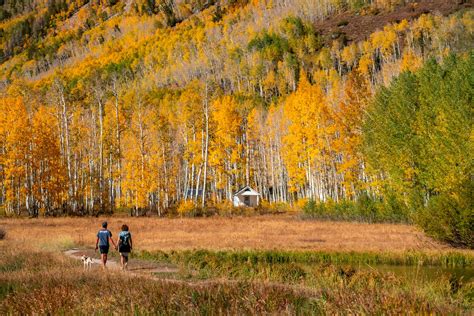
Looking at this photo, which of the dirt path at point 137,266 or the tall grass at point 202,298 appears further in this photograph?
the dirt path at point 137,266

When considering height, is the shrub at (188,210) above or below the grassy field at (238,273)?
above

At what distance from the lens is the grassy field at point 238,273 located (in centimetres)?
795

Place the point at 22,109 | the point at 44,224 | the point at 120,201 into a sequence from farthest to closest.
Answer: the point at 120,201 < the point at 22,109 < the point at 44,224

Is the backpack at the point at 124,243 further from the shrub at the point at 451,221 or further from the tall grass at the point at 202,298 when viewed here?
the shrub at the point at 451,221

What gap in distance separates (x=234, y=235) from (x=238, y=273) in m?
13.8

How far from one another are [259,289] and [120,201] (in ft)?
182

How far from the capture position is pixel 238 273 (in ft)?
50.1

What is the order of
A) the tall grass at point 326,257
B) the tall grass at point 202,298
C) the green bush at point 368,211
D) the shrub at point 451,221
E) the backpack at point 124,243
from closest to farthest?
the tall grass at point 202,298, the backpack at point 124,243, the tall grass at point 326,257, the shrub at point 451,221, the green bush at point 368,211

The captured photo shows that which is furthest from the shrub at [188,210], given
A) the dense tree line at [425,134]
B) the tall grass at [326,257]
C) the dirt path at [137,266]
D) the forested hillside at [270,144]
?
the tall grass at [326,257]

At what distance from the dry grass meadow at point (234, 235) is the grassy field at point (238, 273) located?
62 mm

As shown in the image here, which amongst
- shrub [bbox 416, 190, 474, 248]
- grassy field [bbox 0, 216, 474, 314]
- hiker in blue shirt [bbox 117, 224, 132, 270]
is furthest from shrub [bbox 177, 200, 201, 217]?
hiker in blue shirt [bbox 117, 224, 132, 270]

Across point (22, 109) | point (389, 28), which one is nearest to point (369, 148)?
point (22, 109)

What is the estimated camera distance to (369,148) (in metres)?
40.5

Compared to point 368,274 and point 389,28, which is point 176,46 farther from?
point 368,274
